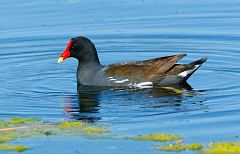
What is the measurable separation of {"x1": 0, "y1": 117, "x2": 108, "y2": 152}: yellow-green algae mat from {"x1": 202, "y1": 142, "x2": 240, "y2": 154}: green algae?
60.9 inches

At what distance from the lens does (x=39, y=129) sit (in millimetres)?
10977

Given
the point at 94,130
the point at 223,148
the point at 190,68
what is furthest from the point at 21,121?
the point at 190,68

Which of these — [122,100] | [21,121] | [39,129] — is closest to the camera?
[39,129]

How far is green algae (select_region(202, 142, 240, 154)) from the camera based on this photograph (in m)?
9.65

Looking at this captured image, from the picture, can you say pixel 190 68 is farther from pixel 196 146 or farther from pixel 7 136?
pixel 7 136

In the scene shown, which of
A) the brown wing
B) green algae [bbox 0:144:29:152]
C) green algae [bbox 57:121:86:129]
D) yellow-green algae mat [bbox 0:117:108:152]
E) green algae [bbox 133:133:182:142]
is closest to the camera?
green algae [bbox 0:144:29:152]

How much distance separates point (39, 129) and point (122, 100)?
215 cm

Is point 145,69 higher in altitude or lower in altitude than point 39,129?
higher

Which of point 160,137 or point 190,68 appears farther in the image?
point 190,68

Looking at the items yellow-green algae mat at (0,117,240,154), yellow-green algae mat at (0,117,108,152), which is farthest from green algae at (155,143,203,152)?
yellow-green algae mat at (0,117,108,152)

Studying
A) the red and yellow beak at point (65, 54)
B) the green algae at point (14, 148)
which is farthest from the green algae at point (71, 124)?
the red and yellow beak at point (65, 54)

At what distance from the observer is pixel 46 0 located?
19.9 meters

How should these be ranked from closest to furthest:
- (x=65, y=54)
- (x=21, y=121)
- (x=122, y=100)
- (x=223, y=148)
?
(x=223, y=148), (x=21, y=121), (x=122, y=100), (x=65, y=54)

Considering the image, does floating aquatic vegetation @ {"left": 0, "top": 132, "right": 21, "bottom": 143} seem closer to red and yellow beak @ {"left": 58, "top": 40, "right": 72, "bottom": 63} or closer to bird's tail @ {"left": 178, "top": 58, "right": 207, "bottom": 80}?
red and yellow beak @ {"left": 58, "top": 40, "right": 72, "bottom": 63}
